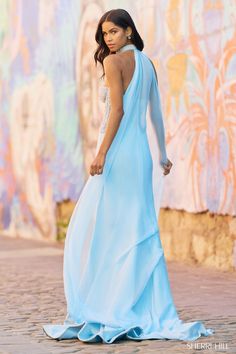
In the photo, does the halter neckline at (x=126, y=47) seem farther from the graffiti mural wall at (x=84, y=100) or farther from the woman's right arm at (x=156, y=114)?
the graffiti mural wall at (x=84, y=100)

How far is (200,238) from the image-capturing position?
894cm

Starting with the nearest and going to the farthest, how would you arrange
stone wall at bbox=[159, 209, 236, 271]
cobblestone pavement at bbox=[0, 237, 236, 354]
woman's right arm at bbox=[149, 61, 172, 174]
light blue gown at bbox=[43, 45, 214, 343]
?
1. cobblestone pavement at bbox=[0, 237, 236, 354]
2. light blue gown at bbox=[43, 45, 214, 343]
3. woman's right arm at bbox=[149, 61, 172, 174]
4. stone wall at bbox=[159, 209, 236, 271]

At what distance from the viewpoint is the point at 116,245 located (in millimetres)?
5473

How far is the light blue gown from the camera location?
5.39m

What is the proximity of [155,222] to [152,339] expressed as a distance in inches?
24.6

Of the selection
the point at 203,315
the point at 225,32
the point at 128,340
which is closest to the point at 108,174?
the point at 128,340

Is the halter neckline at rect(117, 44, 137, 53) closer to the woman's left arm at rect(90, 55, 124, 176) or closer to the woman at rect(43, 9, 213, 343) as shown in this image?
the woman at rect(43, 9, 213, 343)

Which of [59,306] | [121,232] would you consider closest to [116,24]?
[121,232]

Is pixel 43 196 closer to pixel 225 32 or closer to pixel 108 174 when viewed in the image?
pixel 225 32

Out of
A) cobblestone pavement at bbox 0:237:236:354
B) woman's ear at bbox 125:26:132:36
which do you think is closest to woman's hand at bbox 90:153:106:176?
woman's ear at bbox 125:26:132:36

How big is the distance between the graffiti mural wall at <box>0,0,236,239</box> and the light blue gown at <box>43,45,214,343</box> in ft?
9.68

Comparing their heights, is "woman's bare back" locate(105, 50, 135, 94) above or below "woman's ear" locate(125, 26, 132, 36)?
below

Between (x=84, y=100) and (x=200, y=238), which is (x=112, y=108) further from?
(x=84, y=100)

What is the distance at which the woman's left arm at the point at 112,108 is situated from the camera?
17.8ft
